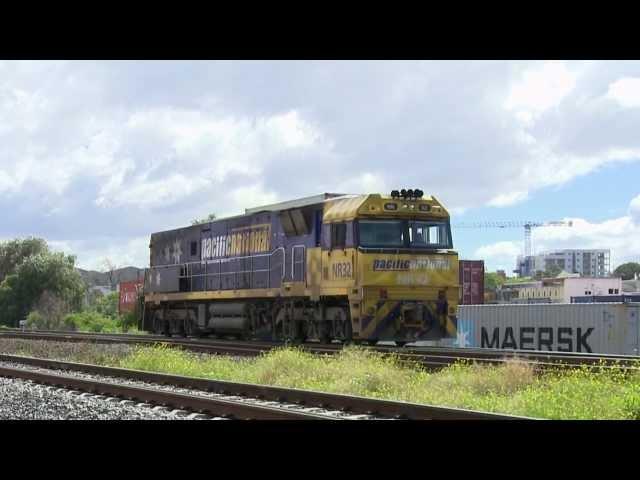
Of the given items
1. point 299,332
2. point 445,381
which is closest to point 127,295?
point 299,332

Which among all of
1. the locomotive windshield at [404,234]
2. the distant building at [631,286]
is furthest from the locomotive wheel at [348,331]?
the distant building at [631,286]

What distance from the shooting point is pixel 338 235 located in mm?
21109

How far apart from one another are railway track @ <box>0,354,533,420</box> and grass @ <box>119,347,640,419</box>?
1.37m

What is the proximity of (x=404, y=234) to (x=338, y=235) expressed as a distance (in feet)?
5.10

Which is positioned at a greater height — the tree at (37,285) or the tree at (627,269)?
the tree at (627,269)

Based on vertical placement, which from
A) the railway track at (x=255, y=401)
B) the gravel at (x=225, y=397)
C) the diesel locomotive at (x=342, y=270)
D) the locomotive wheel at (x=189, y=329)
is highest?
the diesel locomotive at (x=342, y=270)

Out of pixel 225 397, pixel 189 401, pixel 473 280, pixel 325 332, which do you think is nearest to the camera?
pixel 189 401

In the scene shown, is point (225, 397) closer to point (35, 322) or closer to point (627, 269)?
point (35, 322)

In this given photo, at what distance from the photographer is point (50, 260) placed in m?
73.9

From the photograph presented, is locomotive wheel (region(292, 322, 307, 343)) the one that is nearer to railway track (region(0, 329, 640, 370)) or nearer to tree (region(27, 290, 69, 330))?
railway track (region(0, 329, 640, 370))

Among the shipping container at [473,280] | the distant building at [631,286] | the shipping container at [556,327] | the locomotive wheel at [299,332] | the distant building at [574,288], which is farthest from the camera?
the distant building at [631,286]

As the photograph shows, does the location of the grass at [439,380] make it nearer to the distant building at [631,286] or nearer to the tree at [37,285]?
the tree at [37,285]

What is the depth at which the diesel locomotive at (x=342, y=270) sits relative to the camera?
20.5 meters

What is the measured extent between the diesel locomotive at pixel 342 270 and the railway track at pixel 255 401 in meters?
6.17
